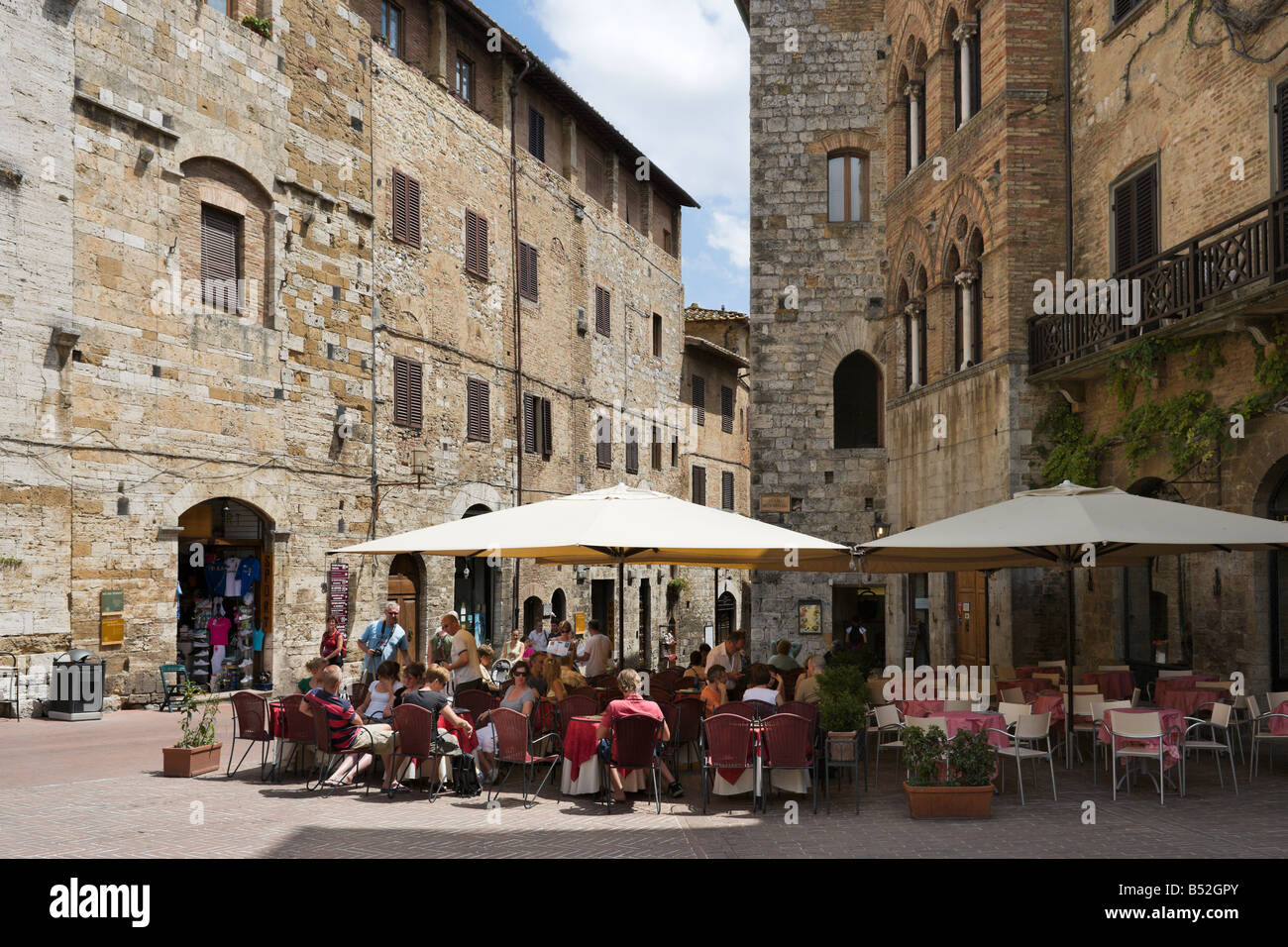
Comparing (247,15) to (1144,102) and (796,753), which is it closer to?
(1144,102)

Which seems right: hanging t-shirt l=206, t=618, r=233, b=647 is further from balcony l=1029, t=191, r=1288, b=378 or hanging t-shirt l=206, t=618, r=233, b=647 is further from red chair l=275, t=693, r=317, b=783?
balcony l=1029, t=191, r=1288, b=378

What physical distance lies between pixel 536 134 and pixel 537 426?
289 inches

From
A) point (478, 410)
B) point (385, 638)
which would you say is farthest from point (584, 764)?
point (478, 410)

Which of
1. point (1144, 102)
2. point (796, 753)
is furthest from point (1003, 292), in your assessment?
point (796, 753)

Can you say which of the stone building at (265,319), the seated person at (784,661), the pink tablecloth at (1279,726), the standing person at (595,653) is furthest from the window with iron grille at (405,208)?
the pink tablecloth at (1279,726)

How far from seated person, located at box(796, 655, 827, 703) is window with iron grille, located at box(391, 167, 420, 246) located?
47.6ft

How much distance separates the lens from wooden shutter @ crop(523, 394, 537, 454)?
28344 mm

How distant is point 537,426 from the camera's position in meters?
29.0

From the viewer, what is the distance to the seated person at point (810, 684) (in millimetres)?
11180

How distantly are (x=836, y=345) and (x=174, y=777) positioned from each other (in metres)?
16.3

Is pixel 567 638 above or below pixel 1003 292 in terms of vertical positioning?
below

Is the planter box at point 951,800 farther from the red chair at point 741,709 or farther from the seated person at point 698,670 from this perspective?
the seated person at point 698,670

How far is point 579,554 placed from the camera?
13.0 m
